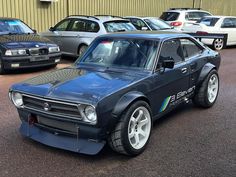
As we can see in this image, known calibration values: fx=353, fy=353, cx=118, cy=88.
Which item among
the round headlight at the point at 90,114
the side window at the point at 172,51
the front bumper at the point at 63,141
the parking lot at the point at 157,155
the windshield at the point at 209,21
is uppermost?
the windshield at the point at 209,21

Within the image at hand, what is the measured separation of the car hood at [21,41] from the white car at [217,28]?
313 inches

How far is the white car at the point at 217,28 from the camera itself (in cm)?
1580

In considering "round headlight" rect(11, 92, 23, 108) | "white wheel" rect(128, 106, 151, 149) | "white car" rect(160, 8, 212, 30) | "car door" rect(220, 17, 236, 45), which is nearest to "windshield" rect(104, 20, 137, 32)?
"white car" rect(160, 8, 212, 30)

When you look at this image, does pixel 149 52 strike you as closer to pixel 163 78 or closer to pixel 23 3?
pixel 163 78

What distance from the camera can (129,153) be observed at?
13.7ft

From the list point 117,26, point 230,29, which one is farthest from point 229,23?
point 117,26

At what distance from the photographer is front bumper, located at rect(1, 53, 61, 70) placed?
9.33 m

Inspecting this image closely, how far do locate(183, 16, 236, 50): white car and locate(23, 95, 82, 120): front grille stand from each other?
1235 centimetres

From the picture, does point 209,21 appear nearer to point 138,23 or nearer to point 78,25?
point 138,23

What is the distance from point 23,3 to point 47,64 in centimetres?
543

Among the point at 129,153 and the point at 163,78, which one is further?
the point at 163,78

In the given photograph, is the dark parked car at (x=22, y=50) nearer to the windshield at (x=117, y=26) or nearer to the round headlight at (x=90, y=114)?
the windshield at (x=117, y=26)

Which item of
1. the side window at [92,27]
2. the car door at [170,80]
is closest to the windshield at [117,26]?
the side window at [92,27]

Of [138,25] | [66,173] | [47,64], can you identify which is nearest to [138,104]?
[66,173]
